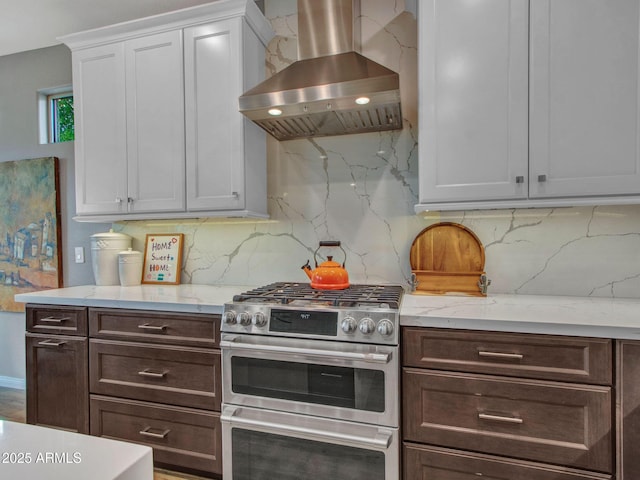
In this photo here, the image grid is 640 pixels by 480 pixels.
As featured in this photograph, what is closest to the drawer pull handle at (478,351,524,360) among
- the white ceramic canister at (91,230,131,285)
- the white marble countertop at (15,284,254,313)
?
the white marble countertop at (15,284,254,313)

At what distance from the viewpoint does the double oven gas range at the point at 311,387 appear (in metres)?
1.60

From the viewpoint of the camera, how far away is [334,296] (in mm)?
1863

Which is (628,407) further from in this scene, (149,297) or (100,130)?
(100,130)

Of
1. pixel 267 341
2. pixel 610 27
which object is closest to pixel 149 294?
pixel 267 341

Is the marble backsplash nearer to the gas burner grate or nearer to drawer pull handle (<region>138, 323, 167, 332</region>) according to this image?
the gas burner grate

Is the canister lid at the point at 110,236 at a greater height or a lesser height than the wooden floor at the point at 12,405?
greater

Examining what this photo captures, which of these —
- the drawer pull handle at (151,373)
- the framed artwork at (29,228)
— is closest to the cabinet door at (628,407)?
the drawer pull handle at (151,373)

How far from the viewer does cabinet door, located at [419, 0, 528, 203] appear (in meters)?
1.78

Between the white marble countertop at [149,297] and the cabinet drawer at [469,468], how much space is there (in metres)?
1.11

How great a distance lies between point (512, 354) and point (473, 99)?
1181mm

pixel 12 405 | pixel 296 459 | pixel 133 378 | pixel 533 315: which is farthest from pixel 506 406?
pixel 12 405

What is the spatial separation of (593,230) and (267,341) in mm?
1783

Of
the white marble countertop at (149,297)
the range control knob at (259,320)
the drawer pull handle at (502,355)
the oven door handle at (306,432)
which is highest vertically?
the white marble countertop at (149,297)

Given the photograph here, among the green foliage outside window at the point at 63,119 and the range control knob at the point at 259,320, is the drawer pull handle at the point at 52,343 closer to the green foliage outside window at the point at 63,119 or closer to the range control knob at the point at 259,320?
the range control knob at the point at 259,320
